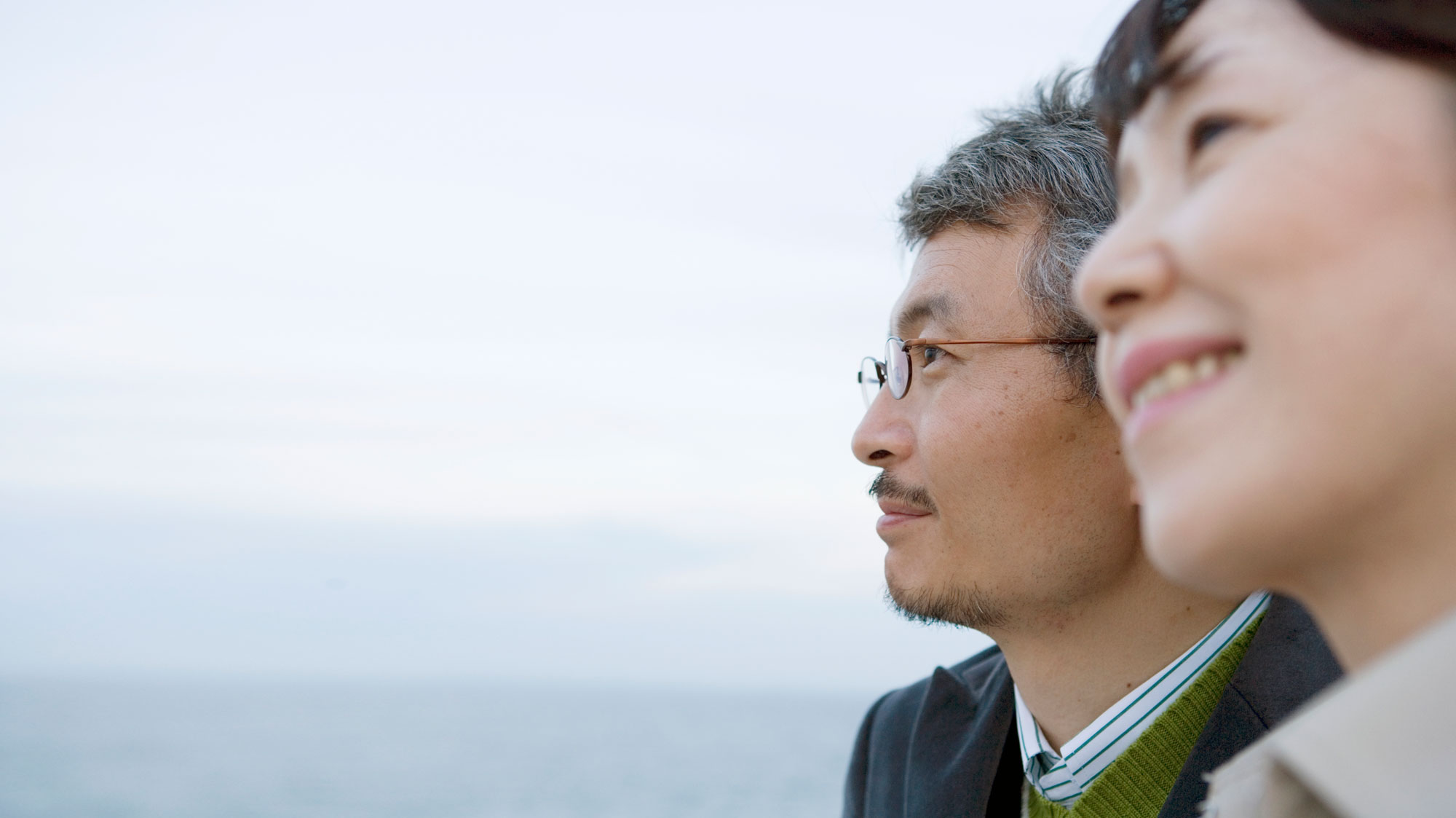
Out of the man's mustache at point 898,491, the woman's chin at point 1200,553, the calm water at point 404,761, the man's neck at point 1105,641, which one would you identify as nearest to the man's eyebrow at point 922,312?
the man's mustache at point 898,491

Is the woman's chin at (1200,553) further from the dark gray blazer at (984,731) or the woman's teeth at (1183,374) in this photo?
the dark gray blazer at (984,731)

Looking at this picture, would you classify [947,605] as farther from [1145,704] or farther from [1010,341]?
[1010,341]

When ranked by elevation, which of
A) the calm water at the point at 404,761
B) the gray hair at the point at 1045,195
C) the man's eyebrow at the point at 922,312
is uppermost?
the gray hair at the point at 1045,195

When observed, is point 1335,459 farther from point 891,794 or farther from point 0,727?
point 0,727

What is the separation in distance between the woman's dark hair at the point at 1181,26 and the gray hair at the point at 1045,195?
52.5 inches

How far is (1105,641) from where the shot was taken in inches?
101

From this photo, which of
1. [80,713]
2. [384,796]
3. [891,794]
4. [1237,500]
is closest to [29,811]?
[384,796]

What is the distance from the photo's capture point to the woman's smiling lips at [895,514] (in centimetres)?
276

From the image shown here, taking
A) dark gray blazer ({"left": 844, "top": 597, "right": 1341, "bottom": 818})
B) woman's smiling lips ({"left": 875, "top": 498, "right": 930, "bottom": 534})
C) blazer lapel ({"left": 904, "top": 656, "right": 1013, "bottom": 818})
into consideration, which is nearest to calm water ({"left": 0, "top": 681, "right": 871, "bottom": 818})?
dark gray blazer ({"left": 844, "top": 597, "right": 1341, "bottom": 818})

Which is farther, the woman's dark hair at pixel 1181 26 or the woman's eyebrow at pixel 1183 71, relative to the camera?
the woman's eyebrow at pixel 1183 71

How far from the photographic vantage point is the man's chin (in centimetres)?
→ 261

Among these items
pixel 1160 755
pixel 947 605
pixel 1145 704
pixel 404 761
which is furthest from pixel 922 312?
pixel 404 761

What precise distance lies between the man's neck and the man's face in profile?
0.14 ft

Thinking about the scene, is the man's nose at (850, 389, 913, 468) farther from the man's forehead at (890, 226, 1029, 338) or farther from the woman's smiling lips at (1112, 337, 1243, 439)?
the woman's smiling lips at (1112, 337, 1243, 439)
